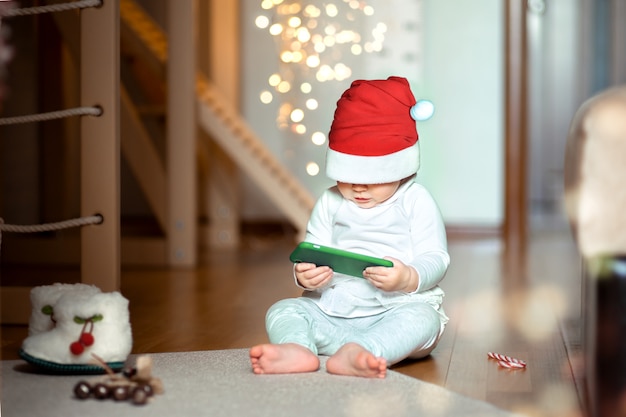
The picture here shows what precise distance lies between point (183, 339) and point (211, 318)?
27 centimetres

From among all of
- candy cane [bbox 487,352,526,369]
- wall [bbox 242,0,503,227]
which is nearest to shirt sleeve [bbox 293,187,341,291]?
candy cane [bbox 487,352,526,369]

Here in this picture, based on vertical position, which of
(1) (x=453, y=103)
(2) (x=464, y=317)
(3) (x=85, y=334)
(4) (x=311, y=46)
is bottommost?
(2) (x=464, y=317)

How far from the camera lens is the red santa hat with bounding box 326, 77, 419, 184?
5.10ft

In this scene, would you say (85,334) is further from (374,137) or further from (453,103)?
(453,103)

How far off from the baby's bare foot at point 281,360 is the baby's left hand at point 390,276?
168 millimetres

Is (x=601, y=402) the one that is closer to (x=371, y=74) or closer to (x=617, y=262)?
(x=617, y=262)

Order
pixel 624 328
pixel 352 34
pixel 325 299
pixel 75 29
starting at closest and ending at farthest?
1. pixel 624 328
2. pixel 325 299
3. pixel 75 29
4. pixel 352 34

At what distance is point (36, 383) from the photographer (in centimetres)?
137

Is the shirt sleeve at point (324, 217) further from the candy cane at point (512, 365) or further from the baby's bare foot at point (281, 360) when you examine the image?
the candy cane at point (512, 365)

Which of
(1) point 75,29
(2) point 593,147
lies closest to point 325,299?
(2) point 593,147

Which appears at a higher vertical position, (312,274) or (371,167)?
(371,167)

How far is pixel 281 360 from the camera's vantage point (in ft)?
4.65

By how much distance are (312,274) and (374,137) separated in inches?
10.5

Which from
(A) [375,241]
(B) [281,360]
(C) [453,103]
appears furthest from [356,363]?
(C) [453,103]
